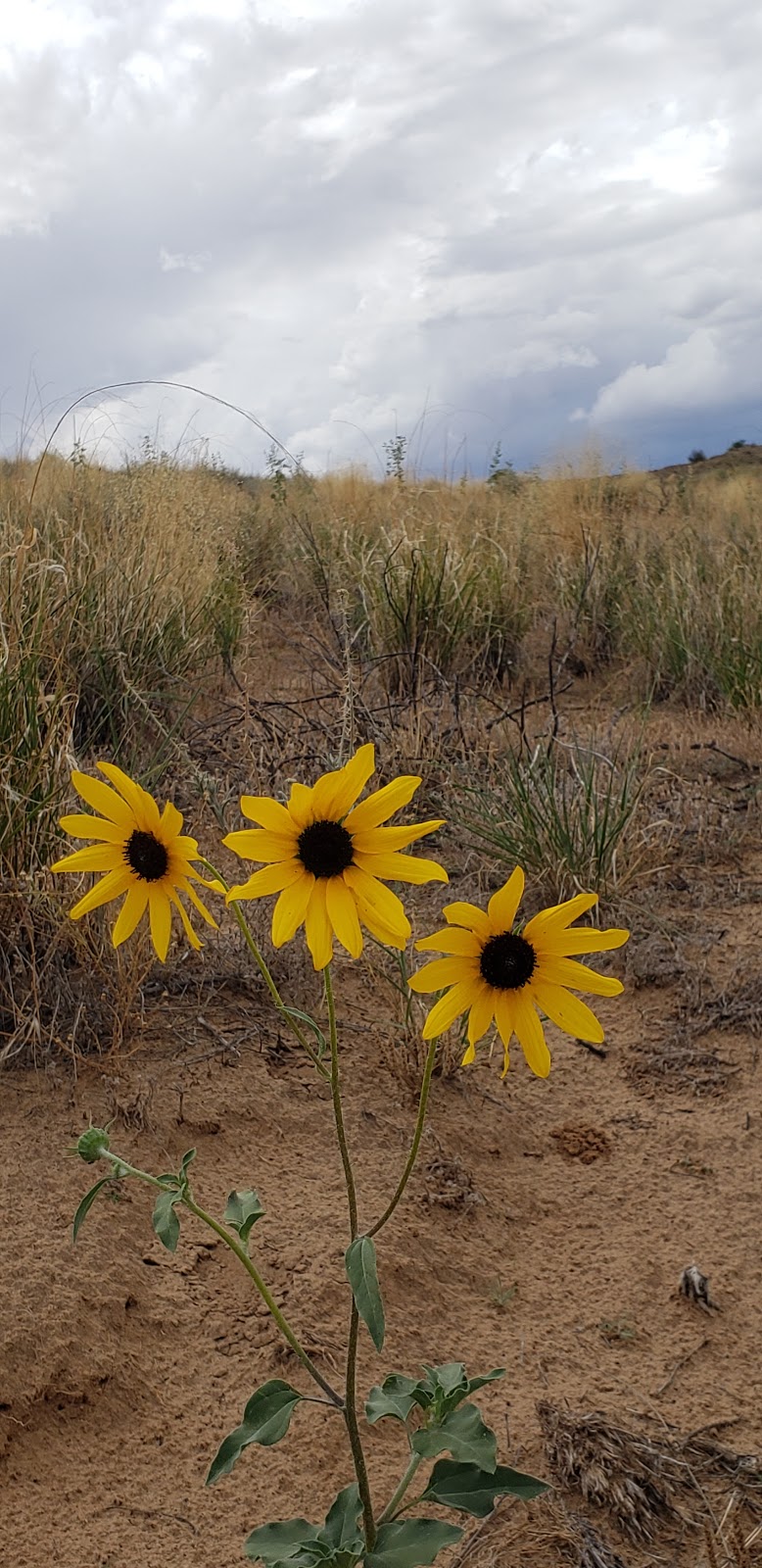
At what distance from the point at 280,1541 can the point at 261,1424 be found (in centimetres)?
16

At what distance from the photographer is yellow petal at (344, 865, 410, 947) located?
111 centimetres

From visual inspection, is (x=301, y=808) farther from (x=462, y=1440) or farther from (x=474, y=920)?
(x=462, y=1440)

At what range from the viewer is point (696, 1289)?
→ 82.9 inches

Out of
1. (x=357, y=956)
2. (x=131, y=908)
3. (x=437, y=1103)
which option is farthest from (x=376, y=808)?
(x=437, y=1103)

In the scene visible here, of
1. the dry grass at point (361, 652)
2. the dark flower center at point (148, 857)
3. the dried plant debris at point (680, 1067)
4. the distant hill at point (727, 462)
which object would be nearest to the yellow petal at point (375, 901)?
the dark flower center at point (148, 857)

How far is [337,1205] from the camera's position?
226cm

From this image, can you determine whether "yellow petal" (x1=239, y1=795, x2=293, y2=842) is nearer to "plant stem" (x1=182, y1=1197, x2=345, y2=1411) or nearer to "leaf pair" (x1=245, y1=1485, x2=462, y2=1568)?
"plant stem" (x1=182, y1=1197, x2=345, y2=1411)

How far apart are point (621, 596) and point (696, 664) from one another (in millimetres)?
1212

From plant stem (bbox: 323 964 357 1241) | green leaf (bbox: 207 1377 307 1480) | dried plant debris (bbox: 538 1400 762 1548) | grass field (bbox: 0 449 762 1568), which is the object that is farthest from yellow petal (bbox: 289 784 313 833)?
dried plant debris (bbox: 538 1400 762 1548)

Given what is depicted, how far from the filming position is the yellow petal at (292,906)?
44.6 inches

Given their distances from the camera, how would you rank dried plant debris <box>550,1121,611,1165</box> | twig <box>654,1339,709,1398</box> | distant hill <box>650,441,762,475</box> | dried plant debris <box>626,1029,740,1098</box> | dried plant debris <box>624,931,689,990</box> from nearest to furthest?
twig <box>654,1339,709,1398</box>, dried plant debris <box>550,1121,611,1165</box>, dried plant debris <box>626,1029,740,1098</box>, dried plant debris <box>624,931,689,990</box>, distant hill <box>650,441,762,475</box>

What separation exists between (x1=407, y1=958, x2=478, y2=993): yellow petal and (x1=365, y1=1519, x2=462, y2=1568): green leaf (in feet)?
1.75

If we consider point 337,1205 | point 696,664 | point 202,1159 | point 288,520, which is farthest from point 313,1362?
point 288,520

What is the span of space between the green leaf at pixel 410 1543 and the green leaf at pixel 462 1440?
7cm
